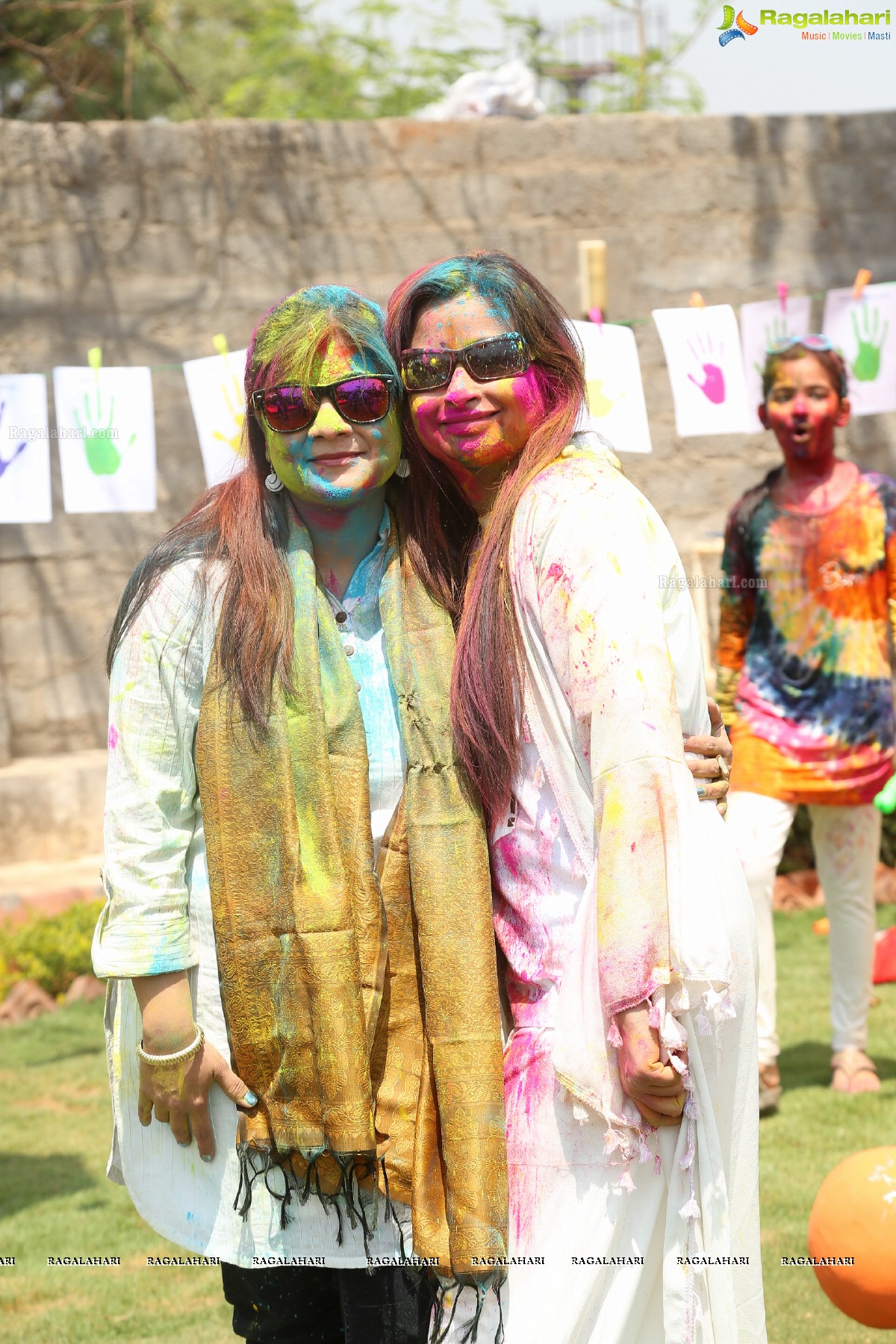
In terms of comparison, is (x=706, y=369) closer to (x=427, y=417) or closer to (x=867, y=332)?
(x=867, y=332)

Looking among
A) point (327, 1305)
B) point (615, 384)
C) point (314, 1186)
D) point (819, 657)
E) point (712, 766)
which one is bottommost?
point (327, 1305)

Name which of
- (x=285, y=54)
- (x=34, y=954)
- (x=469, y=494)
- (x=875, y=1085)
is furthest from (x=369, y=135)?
(x=285, y=54)

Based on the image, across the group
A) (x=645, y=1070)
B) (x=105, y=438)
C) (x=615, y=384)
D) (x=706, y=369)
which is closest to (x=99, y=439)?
(x=105, y=438)

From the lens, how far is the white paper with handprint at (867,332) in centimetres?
551

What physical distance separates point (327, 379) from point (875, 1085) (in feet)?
11.0

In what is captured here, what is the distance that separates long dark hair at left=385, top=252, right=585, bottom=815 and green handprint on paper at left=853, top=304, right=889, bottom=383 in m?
3.24

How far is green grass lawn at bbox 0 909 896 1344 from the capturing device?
11.8ft

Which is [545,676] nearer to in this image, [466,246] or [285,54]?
[466,246]

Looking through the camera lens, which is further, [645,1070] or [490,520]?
[490,520]

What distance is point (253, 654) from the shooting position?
2404 millimetres

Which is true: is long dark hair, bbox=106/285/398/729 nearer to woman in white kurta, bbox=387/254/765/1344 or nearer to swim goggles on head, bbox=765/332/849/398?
woman in white kurta, bbox=387/254/765/1344

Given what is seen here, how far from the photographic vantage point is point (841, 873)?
5078 millimetres

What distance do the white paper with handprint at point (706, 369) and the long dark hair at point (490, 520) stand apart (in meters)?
2.69

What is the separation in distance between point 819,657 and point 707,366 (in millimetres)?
1045
